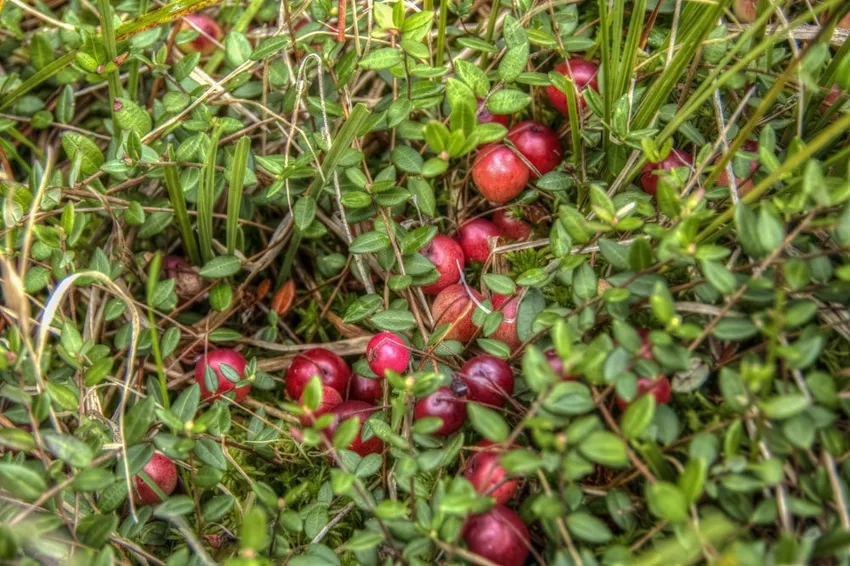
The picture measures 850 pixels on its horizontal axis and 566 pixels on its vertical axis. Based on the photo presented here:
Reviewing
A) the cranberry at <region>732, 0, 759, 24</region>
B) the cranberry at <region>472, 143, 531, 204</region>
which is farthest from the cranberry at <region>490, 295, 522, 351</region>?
the cranberry at <region>732, 0, 759, 24</region>

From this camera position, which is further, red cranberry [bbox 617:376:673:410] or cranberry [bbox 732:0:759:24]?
cranberry [bbox 732:0:759:24]

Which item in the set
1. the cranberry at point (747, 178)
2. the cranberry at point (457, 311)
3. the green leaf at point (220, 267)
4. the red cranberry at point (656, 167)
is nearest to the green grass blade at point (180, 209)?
the green leaf at point (220, 267)

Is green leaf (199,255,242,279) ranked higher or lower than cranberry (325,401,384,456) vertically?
higher

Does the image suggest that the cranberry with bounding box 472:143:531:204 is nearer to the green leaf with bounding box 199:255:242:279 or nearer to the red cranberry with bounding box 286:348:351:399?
the red cranberry with bounding box 286:348:351:399

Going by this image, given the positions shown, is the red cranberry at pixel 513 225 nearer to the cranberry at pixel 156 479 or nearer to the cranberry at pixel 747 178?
the cranberry at pixel 747 178

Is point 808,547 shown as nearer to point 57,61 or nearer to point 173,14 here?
point 173,14

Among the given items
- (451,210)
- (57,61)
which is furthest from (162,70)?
(451,210)

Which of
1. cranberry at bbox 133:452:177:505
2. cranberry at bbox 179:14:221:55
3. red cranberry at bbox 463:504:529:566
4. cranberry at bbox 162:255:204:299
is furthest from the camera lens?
cranberry at bbox 179:14:221:55
